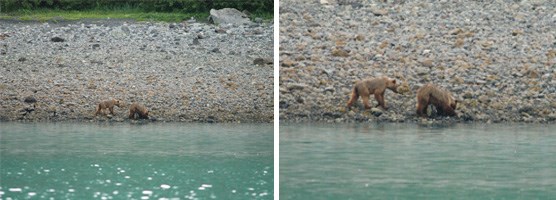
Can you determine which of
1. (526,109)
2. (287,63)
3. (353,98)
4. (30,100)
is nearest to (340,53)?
(287,63)

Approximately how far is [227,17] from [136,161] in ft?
14.7

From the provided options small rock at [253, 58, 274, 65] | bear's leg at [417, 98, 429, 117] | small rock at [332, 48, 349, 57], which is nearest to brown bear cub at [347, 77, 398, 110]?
bear's leg at [417, 98, 429, 117]

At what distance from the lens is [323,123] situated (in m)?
7.70

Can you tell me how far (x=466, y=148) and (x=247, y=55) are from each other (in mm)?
4732

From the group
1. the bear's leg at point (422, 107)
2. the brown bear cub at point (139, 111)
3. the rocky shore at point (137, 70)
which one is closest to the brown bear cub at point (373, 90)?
the bear's leg at point (422, 107)

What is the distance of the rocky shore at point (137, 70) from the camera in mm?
9727

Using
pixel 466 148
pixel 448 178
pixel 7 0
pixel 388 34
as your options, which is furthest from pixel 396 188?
pixel 7 0

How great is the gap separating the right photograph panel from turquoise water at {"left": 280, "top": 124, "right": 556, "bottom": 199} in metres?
0.01

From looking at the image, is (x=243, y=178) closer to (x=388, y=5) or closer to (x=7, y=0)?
(x=388, y=5)

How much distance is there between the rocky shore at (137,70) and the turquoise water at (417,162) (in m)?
2.17

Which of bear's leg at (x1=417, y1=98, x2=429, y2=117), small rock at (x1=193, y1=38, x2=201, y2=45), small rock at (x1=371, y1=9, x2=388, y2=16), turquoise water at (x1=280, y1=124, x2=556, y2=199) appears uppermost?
small rock at (x1=371, y1=9, x2=388, y2=16)

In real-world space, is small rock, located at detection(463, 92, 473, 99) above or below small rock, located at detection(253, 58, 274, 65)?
below

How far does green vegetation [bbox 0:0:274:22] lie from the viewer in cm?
1107

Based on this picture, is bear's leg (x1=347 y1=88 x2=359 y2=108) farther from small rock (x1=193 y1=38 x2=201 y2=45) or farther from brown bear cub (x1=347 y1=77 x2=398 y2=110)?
small rock (x1=193 y1=38 x2=201 y2=45)
